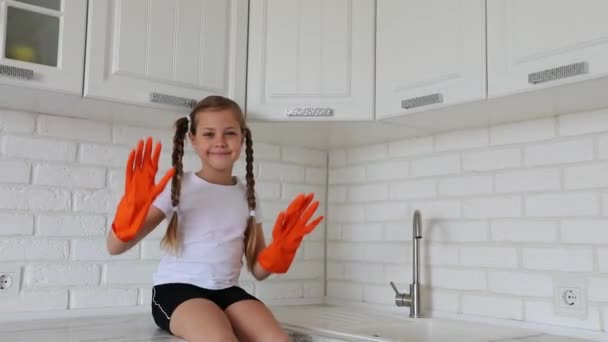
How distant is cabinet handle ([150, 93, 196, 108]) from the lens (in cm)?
180

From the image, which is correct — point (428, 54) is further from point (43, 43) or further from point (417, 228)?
point (43, 43)

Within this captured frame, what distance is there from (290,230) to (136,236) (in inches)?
15.3

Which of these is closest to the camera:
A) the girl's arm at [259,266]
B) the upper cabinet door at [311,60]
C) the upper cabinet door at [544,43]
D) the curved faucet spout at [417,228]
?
the upper cabinet door at [544,43]

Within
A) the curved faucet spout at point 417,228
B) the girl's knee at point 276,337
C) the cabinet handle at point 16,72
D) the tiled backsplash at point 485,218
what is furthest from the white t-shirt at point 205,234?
the tiled backsplash at point 485,218

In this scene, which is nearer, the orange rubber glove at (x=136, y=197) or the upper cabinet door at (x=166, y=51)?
the orange rubber glove at (x=136, y=197)

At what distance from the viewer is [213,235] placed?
172 cm

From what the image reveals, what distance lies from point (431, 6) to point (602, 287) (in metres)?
0.88

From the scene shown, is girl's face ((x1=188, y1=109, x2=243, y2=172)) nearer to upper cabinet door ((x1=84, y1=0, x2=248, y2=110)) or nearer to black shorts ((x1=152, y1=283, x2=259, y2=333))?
upper cabinet door ((x1=84, y1=0, x2=248, y2=110))

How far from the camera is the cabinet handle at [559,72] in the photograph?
55.7 inches

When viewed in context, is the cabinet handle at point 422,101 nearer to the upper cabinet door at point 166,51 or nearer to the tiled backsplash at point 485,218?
the tiled backsplash at point 485,218

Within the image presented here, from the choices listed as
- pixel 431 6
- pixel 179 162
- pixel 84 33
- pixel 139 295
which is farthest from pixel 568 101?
pixel 139 295

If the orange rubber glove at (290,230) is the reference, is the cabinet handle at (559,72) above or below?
above

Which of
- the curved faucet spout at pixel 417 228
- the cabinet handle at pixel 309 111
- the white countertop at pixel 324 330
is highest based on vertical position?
the cabinet handle at pixel 309 111

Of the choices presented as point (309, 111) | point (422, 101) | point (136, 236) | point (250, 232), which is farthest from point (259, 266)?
point (422, 101)
